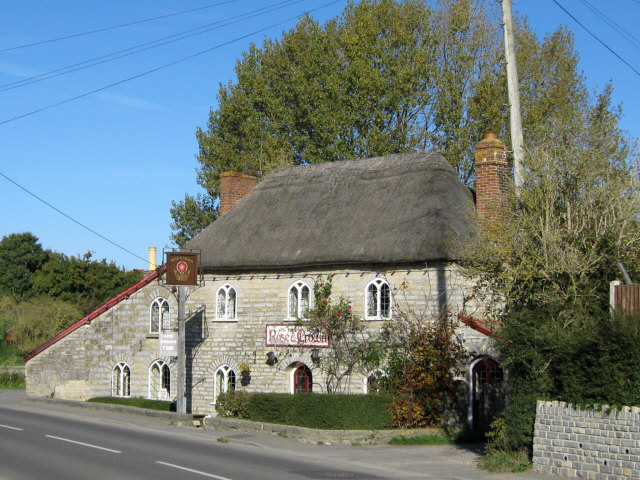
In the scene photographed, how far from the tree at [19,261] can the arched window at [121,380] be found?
1539 inches

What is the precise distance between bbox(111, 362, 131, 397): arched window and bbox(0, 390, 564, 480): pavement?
10.0 feet

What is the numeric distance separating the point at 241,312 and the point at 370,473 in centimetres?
1264

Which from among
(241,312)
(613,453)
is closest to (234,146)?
(241,312)

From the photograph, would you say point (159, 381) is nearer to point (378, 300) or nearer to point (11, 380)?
point (378, 300)

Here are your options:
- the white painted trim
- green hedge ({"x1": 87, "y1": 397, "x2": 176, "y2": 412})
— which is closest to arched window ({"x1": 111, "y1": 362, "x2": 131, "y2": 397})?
green hedge ({"x1": 87, "y1": 397, "x2": 176, "y2": 412})

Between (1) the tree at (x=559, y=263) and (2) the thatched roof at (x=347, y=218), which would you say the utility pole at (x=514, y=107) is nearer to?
(1) the tree at (x=559, y=263)

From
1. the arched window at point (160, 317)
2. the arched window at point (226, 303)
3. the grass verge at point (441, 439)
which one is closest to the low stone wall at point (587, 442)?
the grass verge at point (441, 439)

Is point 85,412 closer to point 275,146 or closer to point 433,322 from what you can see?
point 433,322

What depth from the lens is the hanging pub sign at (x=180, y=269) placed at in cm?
2500

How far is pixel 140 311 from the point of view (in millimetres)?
30188

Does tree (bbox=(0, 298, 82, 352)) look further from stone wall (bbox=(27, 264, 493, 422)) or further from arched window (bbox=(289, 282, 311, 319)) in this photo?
arched window (bbox=(289, 282, 311, 319))

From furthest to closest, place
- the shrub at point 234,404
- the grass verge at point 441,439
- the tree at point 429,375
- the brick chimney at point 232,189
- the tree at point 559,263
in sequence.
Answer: the brick chimney at point 232,189, the shrub at point 234,404, the tree at point 429,375, the grass verge at point 441,439, the tree at point 559,263

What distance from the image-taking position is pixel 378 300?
78.1 feet

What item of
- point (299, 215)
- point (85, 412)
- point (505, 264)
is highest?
point (299, 215)
